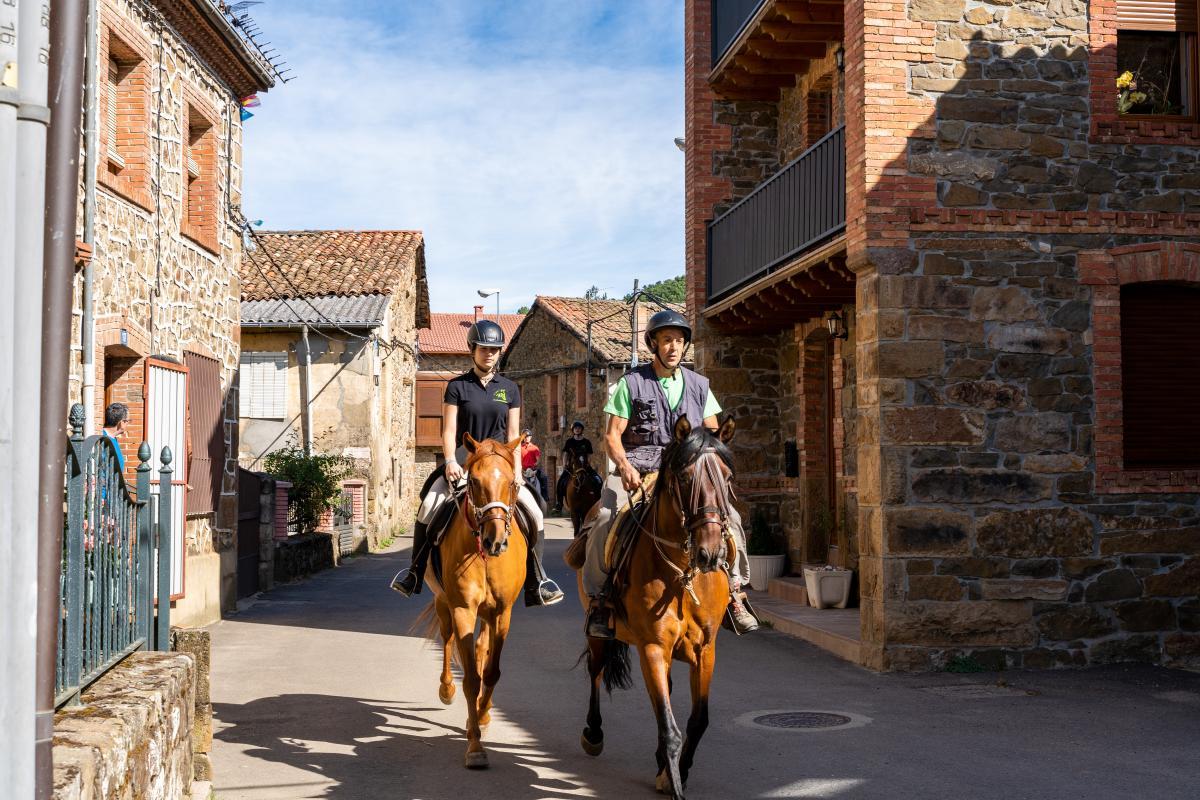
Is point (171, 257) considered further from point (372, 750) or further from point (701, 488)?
point (701, 488)

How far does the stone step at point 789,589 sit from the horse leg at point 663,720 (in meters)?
9.09

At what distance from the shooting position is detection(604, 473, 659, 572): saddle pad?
6.94 metres

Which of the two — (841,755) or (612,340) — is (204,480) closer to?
(841,755)

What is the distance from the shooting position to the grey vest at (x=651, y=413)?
7340mm

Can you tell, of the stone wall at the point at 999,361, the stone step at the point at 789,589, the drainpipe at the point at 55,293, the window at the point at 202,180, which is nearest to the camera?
the drainpipe at the point at 55,293

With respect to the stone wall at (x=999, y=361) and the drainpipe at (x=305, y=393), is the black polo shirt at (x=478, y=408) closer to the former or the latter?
the stone wall at (x=999, y=361)

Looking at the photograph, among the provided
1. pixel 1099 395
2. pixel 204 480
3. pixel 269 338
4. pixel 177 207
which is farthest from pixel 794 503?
pixel 269 338

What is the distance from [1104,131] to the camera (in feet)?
38.8

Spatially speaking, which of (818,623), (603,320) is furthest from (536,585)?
(603,320)

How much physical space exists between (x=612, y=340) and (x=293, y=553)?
21963 mm

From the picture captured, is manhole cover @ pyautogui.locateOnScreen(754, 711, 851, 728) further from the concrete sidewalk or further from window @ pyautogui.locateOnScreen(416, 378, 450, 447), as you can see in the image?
window @ pyautogui.locateOnScreen(416, 378, 450, 447)

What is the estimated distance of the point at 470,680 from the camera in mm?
7422

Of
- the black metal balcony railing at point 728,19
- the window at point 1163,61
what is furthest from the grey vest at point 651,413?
the black metal balcony railing at point 728,19

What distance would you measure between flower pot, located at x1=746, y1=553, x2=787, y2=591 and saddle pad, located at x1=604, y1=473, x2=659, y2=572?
1070 centimetres
